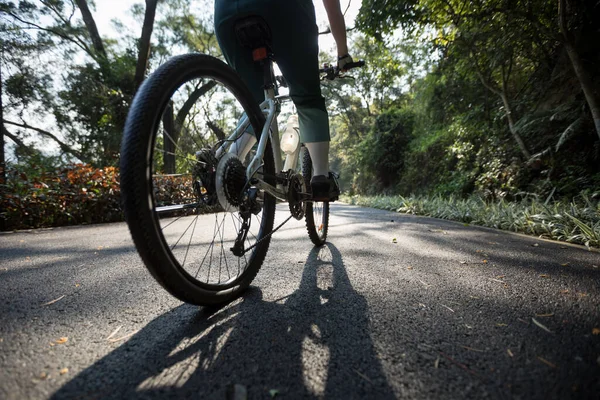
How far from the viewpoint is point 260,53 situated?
1.34 m

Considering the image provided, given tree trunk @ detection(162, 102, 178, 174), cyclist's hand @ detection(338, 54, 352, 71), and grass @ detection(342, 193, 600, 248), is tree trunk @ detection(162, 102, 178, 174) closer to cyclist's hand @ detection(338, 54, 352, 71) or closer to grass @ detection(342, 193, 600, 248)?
cyclist's hand @ detection(338, 54, 352, 71)

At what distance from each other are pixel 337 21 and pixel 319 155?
2.46ft

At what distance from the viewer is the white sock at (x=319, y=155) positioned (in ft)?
5.40

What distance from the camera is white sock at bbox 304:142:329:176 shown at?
165 cm

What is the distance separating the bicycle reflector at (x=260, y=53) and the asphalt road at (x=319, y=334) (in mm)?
1123

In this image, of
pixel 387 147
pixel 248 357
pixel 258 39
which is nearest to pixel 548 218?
pixel 258 39

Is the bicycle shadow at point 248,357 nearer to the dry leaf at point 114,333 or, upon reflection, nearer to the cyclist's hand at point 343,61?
the dry leaf at point 114,333

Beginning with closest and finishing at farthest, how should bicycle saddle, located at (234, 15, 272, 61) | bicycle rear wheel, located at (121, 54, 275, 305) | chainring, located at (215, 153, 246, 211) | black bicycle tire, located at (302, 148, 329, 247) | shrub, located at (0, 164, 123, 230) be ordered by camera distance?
bicycle rear wheel, located at (121, 54, 275, 305) → chainring, located at (215, 153, 246, 211) → bicycle saddle, located at (234, 15, 272, 61) → black bicycle tire, located at (302, 148, 329, 247) → shrub, located at (0, 164, 123, 230)

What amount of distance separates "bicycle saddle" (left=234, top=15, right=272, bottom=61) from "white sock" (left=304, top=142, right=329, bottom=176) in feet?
1.84

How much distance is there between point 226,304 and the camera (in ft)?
3.43

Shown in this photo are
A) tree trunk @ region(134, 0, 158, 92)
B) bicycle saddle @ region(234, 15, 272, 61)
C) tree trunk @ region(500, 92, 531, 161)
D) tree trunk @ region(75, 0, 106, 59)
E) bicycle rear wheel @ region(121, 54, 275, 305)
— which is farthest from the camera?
tree trunk @ region(75, 0, 106, 59)

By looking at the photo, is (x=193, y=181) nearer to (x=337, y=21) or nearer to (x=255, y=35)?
(x=255, y=35)

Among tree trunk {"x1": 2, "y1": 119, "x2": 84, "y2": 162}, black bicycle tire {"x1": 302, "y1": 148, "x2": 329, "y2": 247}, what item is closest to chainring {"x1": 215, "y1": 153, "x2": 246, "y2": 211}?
black bicycle tire {"x1": 302, "y1": 148, "x2": 329, "y2": 247}

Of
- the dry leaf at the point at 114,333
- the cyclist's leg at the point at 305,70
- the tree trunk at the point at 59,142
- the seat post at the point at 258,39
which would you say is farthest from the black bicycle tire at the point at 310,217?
the tree trunk at the point at 59,142
